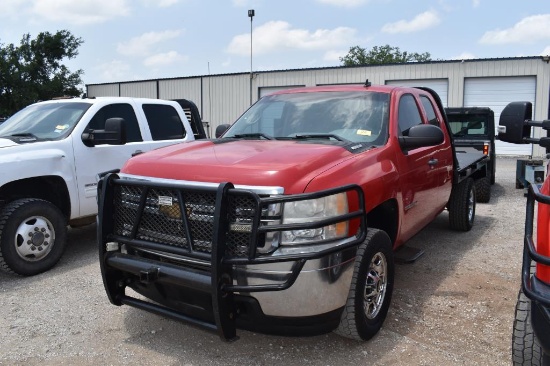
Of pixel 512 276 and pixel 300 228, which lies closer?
pixel 300 228

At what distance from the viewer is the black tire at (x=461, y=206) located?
21.9 ft

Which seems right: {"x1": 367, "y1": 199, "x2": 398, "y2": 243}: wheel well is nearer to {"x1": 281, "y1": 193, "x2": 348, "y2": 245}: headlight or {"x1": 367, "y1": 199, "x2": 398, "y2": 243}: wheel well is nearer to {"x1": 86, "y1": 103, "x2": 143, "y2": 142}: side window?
{"x1": 281, "y1": 193, "x2": 348, "y2": 245}: headlight

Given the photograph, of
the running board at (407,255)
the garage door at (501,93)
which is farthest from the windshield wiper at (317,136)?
the garage door at (501,93)

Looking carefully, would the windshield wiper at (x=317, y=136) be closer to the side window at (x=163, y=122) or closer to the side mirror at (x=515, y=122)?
the side mirror at (x=515, y=122)

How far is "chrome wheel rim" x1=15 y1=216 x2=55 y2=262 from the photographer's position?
16.6 feet

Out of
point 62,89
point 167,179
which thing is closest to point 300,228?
point 167,179

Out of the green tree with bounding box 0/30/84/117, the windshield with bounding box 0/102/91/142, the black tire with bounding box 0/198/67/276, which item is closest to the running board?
the black tire with bounding box 0/198/67/276

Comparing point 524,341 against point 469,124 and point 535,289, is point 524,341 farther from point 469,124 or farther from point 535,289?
point 469,124

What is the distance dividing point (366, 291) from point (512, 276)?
2394 millimetres

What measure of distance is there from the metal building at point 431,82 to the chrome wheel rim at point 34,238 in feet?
62.8

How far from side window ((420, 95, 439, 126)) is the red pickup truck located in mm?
1482

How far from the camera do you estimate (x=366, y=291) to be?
3496mm

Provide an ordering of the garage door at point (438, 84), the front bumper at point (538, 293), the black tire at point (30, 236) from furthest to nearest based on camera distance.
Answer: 1. the garage door at point (438, 84)
2. the black tire at point (30, 236)
3. the front bumper at point (538, 293)

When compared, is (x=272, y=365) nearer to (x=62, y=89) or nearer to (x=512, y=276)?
(x=512, y=276)
